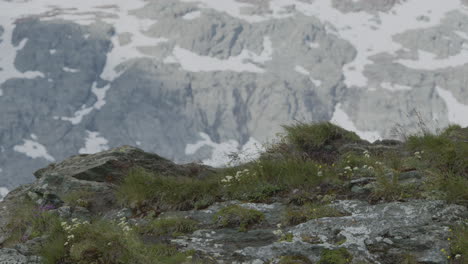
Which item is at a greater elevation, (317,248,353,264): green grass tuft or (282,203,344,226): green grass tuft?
(317,248,353,264): green grass tuft

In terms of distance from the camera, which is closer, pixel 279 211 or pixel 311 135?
pixel 279 211

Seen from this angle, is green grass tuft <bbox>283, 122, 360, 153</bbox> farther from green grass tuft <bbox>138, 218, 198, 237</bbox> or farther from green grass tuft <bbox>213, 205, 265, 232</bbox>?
green grass tuft <bbox>138, 218, 198, 237</bbox>

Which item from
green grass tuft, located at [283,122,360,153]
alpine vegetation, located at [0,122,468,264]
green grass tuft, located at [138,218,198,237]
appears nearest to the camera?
alpine vegetation, located at [0,122,468,264]

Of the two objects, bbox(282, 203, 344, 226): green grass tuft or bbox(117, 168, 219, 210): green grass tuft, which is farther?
bbox(117, 168, 219, 210): green grass tuft

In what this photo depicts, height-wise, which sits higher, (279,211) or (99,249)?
(99,249)

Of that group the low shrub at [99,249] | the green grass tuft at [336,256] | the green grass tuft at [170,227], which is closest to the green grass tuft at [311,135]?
the green grass tuft at [170,227]

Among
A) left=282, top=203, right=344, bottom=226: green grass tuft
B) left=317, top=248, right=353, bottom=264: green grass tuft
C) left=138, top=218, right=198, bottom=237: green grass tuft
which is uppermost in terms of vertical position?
left=317, top=248, right=353, bottom=264: green grass tuft

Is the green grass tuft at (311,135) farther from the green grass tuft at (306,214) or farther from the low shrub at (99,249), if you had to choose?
the low shrub at (99,249)

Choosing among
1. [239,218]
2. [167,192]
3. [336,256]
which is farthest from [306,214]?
[167,192]

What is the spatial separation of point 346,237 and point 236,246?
149cm

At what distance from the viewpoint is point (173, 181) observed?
8.52 metres

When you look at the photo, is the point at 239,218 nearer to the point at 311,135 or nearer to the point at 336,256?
the point at 336,256

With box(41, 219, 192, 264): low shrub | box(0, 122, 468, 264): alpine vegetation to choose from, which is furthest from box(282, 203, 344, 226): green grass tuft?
box(41, 219, 192, 264): low shrub

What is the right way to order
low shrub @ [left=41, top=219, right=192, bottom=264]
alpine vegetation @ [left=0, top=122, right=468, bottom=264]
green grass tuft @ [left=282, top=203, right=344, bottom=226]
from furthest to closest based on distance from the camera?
1. green grass tuft @ [left=282, top=203, right=344, bottom=226]
2. alpine vegetation @ [left=0, top=122, right=468, bottom=264]
3. low shrub @ [left=41, top=219, right=192, bottom=264]
